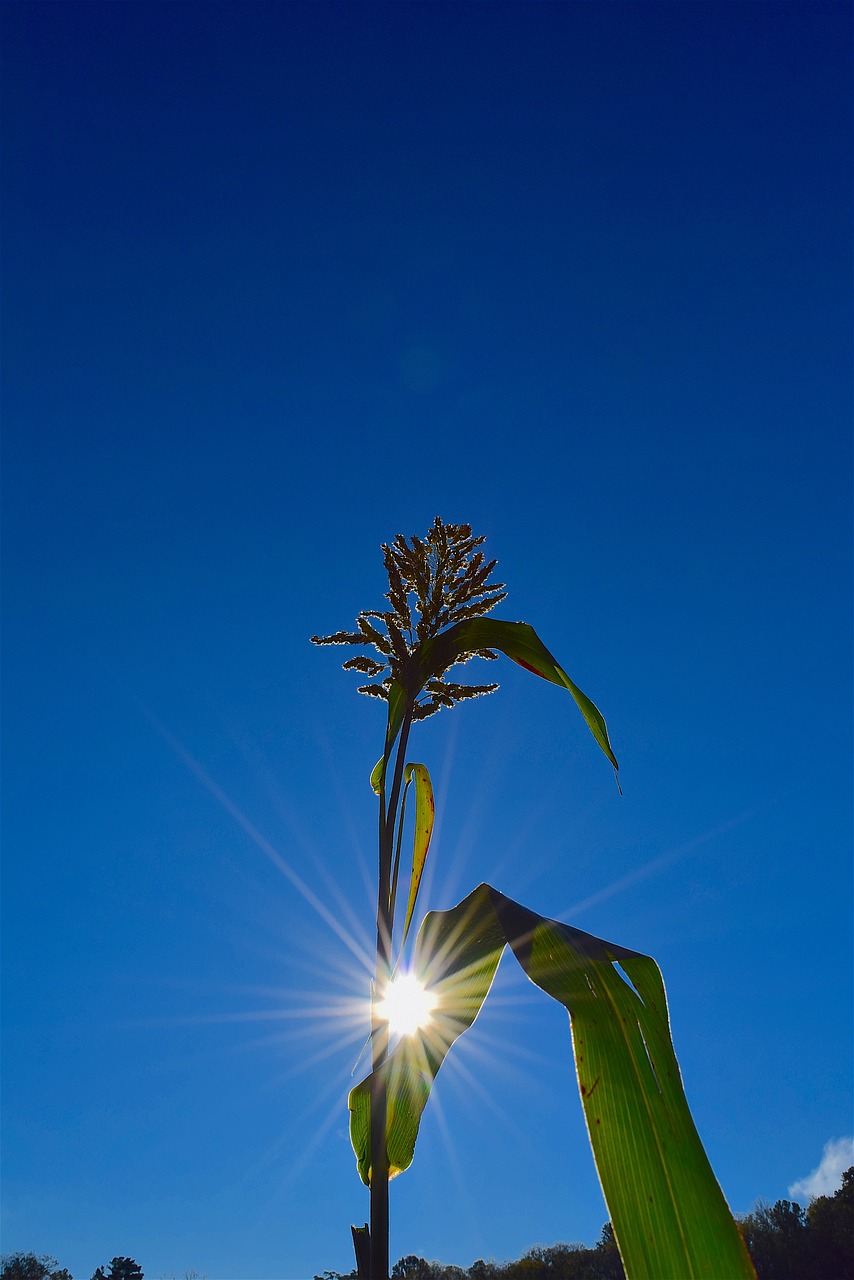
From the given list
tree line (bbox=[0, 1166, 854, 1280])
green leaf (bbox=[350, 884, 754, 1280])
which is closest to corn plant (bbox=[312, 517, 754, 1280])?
green leaf (bbox=[350, 884, 754, 1280])

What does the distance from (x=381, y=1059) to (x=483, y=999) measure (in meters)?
0.20

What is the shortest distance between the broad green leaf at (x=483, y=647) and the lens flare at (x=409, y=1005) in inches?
18.8

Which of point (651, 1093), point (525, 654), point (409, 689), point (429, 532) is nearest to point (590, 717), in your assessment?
point (525, 654)

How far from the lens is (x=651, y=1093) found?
90cm

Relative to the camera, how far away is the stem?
1.09 meters

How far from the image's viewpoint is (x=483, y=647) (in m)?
1.73

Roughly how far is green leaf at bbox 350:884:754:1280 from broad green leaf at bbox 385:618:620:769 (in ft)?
1.38

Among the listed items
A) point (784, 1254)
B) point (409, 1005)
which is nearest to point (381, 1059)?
point (409, 1005)

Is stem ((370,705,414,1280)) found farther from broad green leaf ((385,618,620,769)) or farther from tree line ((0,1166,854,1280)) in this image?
tree line ((0,1166,854,1280))

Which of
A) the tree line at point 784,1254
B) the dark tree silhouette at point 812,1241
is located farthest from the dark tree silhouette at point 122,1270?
the dark tree silhouette at point 812,1241

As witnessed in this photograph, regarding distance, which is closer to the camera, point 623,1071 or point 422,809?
point 623,1071

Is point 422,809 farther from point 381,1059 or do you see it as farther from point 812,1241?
point 812,1241

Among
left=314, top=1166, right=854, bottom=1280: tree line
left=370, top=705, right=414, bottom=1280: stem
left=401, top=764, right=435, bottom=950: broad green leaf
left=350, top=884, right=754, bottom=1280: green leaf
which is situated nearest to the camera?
left=350, top=884, right=754, bottom=1280: green leaf

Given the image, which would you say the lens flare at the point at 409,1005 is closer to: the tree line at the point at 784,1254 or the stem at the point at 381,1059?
the stem at the point at 381,1059
